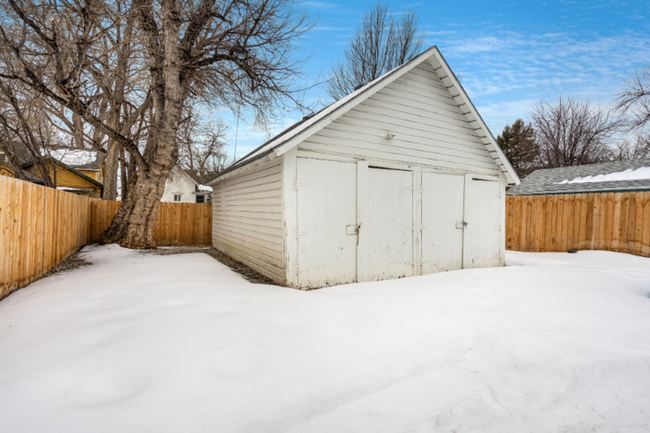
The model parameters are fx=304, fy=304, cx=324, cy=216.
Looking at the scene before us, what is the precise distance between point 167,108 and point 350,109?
620cm

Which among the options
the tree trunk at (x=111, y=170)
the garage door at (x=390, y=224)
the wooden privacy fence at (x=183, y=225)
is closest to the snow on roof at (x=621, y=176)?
the garage door at (x=390, y=224)

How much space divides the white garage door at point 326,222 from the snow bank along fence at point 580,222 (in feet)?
27.5

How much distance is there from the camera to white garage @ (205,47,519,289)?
5.56 meters

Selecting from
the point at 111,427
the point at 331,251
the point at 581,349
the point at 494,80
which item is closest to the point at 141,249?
the point at 331,251

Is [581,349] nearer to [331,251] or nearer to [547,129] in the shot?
[331,251]

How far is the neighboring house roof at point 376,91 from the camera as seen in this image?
529cm

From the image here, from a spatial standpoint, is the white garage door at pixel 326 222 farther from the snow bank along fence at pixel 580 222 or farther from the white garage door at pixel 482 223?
the snow bank along fence at pixel 580 222

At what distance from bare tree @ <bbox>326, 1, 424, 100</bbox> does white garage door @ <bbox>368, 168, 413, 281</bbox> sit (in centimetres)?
1256

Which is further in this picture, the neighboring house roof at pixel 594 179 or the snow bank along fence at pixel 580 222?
the neighboring house roof at pixel 594 179

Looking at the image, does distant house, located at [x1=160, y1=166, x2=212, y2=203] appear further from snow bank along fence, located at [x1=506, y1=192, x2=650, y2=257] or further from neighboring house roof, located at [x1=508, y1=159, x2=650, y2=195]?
neighboring house roof, located at [x1=508, y1=159, x2=650, y2=195]

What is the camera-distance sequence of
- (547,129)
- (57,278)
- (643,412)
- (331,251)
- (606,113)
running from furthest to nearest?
(547,129)
(606,113)
(331,251)
(57,278)
(643,412)

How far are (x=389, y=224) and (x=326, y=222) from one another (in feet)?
4.96

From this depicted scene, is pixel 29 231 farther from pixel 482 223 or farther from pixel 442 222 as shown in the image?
pixel 482 223

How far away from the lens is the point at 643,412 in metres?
2.28
